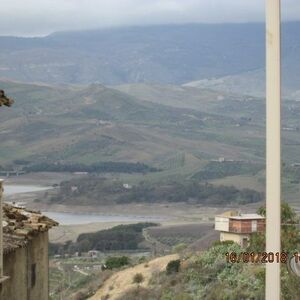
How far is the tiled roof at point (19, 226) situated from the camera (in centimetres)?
1269

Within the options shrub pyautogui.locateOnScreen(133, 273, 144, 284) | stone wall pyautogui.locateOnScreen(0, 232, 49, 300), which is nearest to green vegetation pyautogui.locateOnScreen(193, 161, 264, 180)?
shrub pyautogui.locateOnScreen(133, 273, 144, 284)

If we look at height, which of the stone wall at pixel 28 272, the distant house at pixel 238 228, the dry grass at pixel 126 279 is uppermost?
the stone wall at pixel 28 272

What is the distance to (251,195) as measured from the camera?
10731cm

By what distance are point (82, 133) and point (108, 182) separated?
123 feet

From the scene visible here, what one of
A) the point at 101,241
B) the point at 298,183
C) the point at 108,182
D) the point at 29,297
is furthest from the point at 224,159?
the point at 29,297

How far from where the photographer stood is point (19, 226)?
13719 mm

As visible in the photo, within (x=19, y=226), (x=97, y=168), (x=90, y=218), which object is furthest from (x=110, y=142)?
(x=19, y=226)

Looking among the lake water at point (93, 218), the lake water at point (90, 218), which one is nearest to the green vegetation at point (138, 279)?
the lake water at point (90, 218)

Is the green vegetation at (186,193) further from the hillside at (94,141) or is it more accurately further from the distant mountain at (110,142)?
the hillside at (94,141)

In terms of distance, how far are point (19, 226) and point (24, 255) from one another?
45cm

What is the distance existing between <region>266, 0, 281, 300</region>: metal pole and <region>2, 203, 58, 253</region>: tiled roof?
7.05 meters

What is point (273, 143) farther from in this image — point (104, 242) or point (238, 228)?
point (104, 242)

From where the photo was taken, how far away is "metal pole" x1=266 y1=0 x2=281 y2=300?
5.31m

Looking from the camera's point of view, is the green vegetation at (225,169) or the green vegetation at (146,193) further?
the green vegetation at (225,169)
